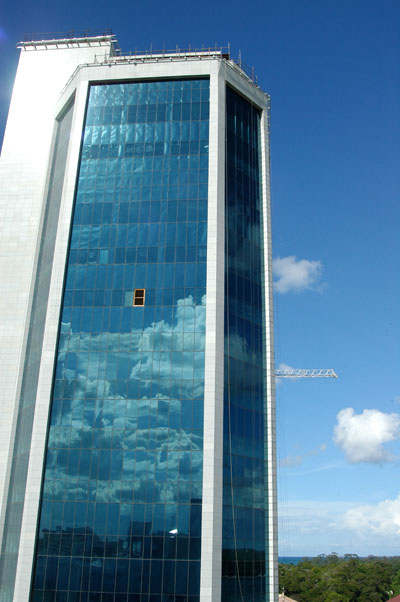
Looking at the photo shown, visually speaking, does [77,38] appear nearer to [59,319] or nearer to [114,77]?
[114,77]

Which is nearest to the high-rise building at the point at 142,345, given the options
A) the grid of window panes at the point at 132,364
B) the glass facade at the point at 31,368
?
the grid of window panes at the point at 132,364

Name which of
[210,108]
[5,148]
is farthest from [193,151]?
[5,148]

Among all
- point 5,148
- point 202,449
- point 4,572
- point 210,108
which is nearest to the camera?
point 202,449

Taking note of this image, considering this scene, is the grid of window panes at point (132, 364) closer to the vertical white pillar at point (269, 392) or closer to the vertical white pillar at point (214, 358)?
the vertical white pillar at point (214, 358)

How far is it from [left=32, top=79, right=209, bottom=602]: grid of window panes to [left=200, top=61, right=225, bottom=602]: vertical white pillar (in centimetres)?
82

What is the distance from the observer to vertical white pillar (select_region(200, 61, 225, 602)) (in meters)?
54.5

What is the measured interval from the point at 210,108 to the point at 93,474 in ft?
148

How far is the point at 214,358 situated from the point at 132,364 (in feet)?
29.1

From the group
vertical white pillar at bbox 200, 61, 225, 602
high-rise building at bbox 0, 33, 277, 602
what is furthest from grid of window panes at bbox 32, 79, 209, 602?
vertical white pillar at bbox 200, 61, 225, 602

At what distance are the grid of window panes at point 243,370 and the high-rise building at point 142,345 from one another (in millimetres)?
220

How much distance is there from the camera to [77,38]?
90312 mm

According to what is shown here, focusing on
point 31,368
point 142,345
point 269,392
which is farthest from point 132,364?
point 269,392

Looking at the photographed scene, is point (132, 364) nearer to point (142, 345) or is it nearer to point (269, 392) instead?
point (142, 345)

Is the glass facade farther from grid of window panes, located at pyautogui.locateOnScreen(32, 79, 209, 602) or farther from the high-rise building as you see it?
grid of window panes, located at pyautogui.locateOnScreen(32, 79, 209, 602)
